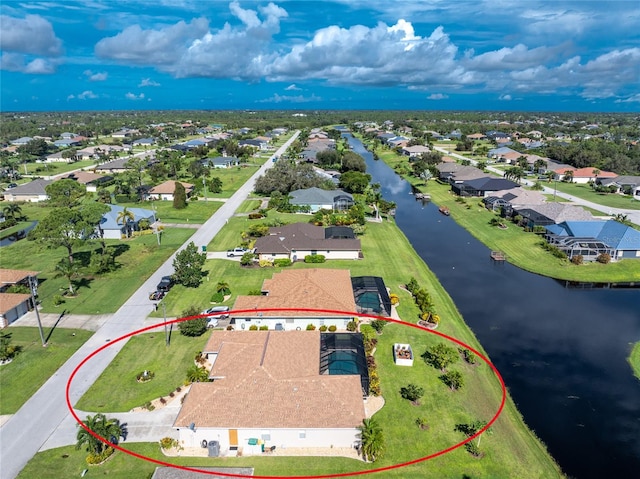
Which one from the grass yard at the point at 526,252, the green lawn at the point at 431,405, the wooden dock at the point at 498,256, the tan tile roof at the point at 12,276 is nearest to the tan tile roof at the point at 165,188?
the tan tile roof at the point at 12,276

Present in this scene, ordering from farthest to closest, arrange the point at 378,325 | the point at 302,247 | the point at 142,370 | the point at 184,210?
the point at 184,210 → the point at 302,247 → the point at 378,325 → the point at 142,370

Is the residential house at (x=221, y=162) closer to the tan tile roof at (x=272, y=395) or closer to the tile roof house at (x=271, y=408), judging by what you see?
the tan tile roof at (x=272, y=395)

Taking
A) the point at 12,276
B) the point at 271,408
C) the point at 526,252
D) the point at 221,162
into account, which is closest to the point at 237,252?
the point at 12,276

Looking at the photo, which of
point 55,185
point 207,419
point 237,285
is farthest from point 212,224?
point 207,419

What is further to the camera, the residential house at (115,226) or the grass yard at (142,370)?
the residential house at (115,226)

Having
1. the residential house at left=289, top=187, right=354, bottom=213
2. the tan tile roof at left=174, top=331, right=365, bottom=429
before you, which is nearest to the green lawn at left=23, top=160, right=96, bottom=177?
the residential house at left=289, top=187, right=354, bottom=213

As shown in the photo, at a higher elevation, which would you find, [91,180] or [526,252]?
[91,180]

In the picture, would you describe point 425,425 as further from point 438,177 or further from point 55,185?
point 438,177

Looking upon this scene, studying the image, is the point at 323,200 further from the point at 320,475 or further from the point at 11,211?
the point at 320,475
